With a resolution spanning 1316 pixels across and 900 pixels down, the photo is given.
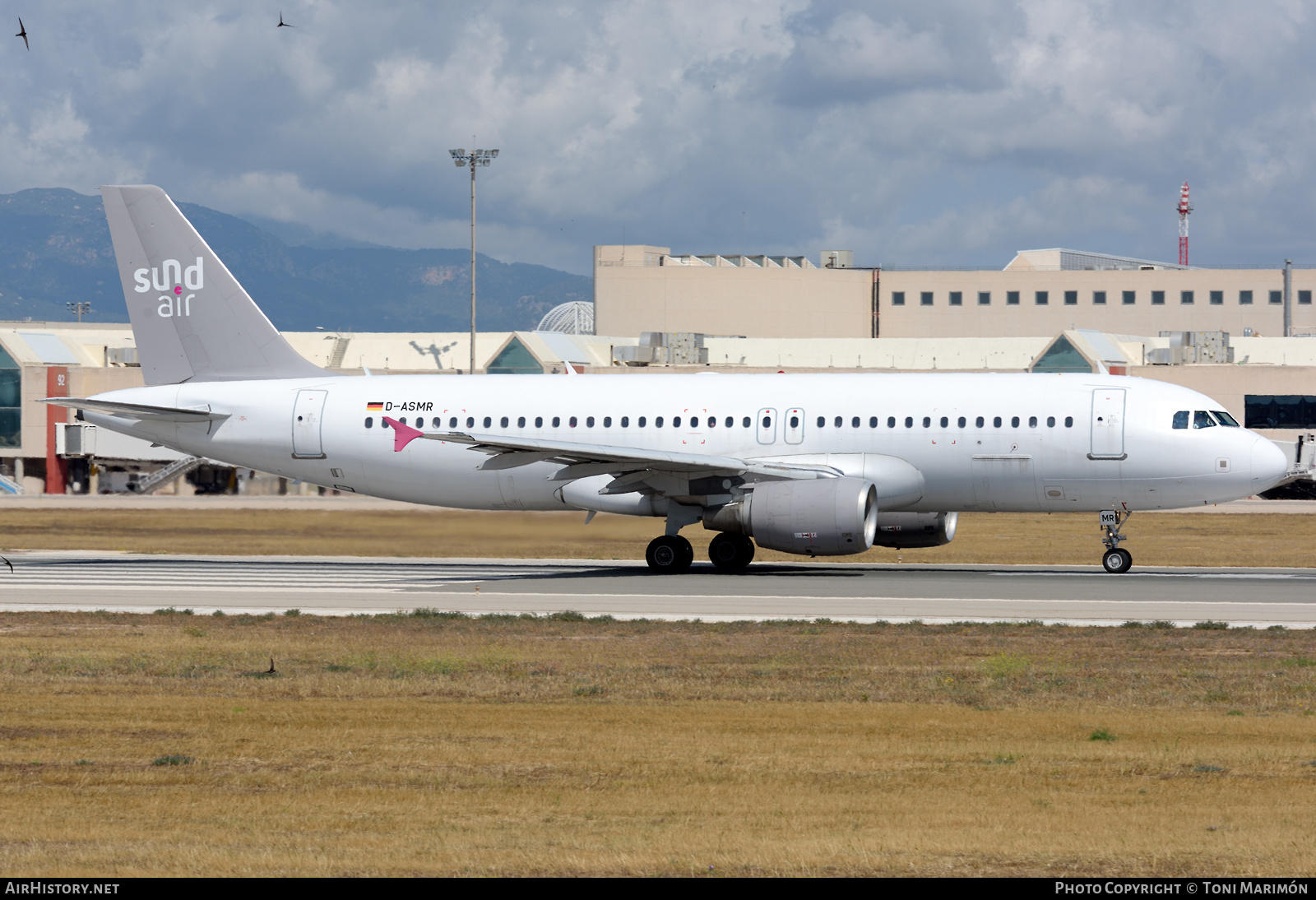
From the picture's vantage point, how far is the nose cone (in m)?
29.7

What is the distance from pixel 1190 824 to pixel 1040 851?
1372 mm

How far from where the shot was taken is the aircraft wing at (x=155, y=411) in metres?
33.7

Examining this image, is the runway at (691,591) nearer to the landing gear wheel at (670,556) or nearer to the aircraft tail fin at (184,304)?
the landing gear wheel at (670,556)

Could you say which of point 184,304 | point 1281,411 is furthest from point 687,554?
point 1281,411

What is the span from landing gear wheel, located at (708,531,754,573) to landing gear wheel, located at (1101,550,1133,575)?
749 centimetres

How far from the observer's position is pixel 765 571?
32.0m

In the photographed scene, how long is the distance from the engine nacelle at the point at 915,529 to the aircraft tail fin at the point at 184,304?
13699 mm

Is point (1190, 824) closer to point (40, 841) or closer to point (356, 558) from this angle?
point (40, 841)

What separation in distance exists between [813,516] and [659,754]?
648 inches

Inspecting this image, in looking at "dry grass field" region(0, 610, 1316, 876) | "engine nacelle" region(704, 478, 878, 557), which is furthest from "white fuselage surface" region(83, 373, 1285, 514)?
"dry grass field" region(0, 610, 1316, 876)

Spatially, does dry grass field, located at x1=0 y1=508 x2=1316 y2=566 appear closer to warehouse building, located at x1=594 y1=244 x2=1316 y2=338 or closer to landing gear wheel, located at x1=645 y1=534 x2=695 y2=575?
landing gear wheel, located at x1=645 y1=534 x2=695 y2=575

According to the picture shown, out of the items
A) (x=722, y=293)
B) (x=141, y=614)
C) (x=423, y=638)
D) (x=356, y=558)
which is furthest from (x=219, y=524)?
(x=722, y=293)

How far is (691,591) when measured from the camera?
89.7 feet

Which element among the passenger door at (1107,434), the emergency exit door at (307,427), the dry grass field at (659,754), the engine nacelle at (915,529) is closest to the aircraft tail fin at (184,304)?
the emergency exit door at (307,427)
